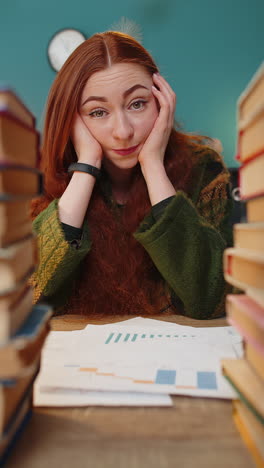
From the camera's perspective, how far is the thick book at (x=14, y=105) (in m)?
0.27

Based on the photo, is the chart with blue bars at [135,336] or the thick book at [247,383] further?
the chart with blue bars at [135,336]

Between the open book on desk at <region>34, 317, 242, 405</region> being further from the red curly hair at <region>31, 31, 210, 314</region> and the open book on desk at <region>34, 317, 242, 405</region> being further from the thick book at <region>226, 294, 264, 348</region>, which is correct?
the red curly hair at <region>31, 31, 210, 314</region>

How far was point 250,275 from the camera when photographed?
1.00 ft

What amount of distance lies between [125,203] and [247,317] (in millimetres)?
884

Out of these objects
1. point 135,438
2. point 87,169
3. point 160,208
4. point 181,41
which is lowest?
point 135,438

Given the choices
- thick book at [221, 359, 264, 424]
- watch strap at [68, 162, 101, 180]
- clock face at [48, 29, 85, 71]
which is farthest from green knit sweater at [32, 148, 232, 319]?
clock face at [48, 29, 85, 71]

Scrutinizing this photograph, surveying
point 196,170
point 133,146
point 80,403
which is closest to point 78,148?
point 133,146

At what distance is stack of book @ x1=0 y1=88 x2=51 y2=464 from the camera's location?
263 millimetres

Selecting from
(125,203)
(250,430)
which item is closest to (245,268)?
(250,430)

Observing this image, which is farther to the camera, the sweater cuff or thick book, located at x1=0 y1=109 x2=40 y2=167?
the sweater cuff

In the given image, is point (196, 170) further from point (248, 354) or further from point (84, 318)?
point (248, 354)

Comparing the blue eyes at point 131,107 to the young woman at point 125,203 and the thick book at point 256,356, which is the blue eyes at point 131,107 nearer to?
the young woman at point 125,203

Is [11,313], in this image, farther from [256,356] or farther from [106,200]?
[106,200]

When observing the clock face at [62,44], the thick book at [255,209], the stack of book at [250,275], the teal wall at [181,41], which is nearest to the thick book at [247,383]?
the stack of book at [250,275]
